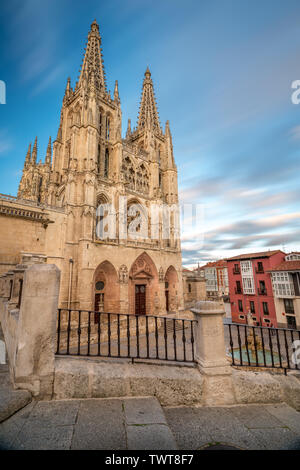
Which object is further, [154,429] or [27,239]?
[27,239]

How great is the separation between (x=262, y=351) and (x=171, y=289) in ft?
66.7

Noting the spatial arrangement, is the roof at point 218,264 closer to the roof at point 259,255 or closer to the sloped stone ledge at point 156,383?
the roof at point 259,255

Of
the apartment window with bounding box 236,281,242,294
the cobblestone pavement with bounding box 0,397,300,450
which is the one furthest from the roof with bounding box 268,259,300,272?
the cobblestone pavement with bounding box 0,397,300,450

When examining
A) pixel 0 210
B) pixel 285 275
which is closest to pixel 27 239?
pixel 0 210

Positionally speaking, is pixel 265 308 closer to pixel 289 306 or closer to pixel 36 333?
pixel 289 306

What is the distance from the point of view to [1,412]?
2084 mm

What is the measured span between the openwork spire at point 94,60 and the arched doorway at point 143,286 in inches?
860

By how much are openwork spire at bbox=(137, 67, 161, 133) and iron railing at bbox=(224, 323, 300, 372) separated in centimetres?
3066

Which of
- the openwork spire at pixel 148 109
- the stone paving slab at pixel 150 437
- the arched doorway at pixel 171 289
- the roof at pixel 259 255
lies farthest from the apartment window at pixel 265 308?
the openwork spire at pixel 148 109

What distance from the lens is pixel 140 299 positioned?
22.8 m
